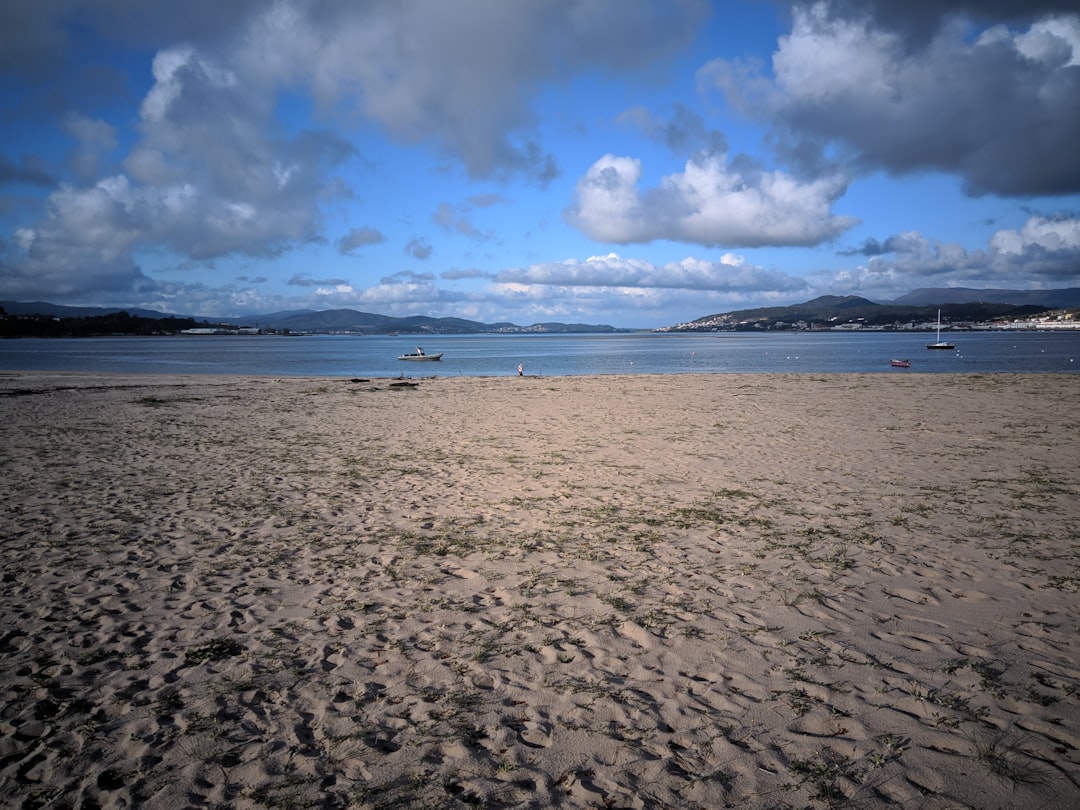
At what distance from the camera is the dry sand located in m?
3.60

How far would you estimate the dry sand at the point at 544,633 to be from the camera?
11.8ft

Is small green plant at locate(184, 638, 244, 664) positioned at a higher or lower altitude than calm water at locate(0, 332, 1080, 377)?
lower

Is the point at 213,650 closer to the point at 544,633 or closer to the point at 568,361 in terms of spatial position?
the point at 544,633

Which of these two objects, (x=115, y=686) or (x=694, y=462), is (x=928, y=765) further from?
(x=694, y=462)

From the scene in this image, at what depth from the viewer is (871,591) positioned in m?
6.07

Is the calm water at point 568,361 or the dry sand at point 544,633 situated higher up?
the calm water at point 568,361

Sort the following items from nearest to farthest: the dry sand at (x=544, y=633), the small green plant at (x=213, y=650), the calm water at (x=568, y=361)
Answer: the dry sand at (x=544, y=633)
the small green plant at (x=213, y=650)
the calm water at (x=568, y=361)

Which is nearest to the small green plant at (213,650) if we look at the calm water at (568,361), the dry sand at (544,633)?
the dry sand at (544,633)

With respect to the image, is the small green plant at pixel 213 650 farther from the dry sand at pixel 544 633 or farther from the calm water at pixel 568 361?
the calm water at pixel 568 361

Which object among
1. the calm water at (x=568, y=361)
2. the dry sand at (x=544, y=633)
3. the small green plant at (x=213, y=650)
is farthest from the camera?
the calm water at (x=568, y=361)

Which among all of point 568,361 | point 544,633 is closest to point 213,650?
point 544,633

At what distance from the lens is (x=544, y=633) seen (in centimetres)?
529

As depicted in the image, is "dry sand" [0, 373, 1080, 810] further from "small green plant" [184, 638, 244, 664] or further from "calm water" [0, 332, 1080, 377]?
"calm water" [0, 332, 1080, 377]

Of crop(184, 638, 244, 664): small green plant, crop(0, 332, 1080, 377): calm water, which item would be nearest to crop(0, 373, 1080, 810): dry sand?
crop(184, 638, 244, 664): small green plant
